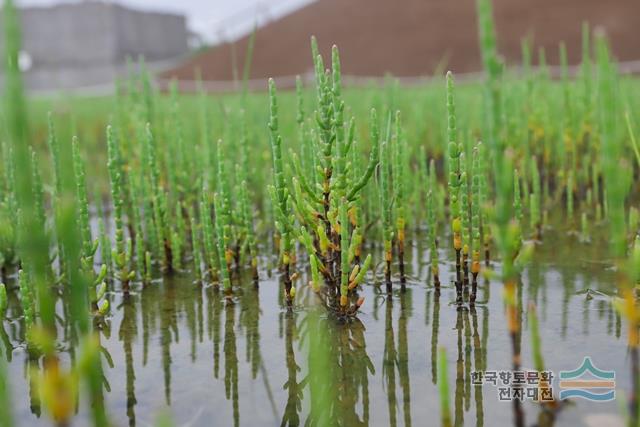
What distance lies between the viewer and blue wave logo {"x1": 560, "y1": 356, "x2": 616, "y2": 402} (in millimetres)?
1024

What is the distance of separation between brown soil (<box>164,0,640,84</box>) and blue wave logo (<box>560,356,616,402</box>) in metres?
11.7

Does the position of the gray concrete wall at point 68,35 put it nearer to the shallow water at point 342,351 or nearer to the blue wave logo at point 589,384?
the shallow water at point 342,351

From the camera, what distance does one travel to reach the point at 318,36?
1470 centimetres

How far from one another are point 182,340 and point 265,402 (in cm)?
34

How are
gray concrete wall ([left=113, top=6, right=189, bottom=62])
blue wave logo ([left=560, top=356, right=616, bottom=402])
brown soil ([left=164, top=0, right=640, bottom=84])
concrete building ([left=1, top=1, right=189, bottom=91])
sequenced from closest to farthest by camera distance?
blue wave logo ([left=560, top=356, right=616, bottom=402]), brown soil ([left=164, top=0, right=640, bottom=84]), concrete building ([left=1, top=1, right=189, bottom=91]), gray concrete wall ([left=113, top=6, right=189, bottom=62])

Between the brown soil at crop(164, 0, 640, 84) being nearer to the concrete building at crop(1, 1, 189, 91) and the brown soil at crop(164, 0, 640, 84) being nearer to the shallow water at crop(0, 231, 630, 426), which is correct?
the concrete building at crop(1, 1, 189, 91)

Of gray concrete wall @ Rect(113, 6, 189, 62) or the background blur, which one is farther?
gray concrete wall @ Rect(113, 6, 189, 62)

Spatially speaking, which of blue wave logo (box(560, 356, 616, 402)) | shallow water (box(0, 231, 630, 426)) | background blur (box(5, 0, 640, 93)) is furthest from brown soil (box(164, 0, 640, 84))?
blue wave logo (box(560, 356, 616, 402))

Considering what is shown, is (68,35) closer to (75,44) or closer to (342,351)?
(75,44)

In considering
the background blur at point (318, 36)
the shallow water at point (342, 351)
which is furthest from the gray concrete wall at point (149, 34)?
the shallow water at point (342, 351)

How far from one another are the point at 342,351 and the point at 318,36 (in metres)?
14.1

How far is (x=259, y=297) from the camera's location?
5.15 ft

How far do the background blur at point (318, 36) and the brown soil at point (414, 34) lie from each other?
0.02 m

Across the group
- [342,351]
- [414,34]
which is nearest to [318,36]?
[414,34]
